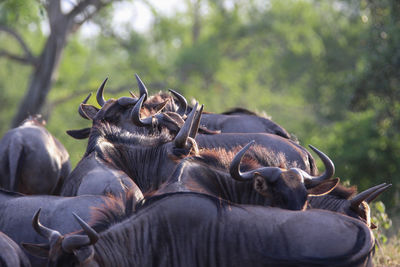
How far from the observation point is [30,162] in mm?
7508

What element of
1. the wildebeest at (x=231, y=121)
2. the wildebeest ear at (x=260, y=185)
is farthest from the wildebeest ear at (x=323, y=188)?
the wildebeest at (x=231, y=121)

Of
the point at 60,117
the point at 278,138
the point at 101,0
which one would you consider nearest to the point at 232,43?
the point at 60,117

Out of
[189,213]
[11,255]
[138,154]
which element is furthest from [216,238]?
[138,154]

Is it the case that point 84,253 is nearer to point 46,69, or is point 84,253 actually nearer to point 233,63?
point 46,69

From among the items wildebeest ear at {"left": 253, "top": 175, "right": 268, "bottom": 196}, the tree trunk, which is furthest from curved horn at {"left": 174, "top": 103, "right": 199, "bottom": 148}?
the tree trunk

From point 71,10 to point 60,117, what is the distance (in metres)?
13.2

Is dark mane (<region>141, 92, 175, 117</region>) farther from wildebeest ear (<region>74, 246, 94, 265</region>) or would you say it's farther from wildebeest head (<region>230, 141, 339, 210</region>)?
wildebeest ear (<region>74, 246, 94, 265</region>)

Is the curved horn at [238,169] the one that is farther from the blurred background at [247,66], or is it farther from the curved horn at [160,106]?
the blurred background at [247,66]

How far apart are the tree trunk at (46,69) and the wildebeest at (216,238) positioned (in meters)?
14.1

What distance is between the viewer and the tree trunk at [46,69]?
1703 centimetres

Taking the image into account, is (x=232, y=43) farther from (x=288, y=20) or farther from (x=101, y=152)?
(x=101, y=152)

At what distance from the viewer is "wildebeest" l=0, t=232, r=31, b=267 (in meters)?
3.58

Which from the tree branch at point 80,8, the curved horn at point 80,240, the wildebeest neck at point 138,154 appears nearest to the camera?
the curved horn at point 80,240

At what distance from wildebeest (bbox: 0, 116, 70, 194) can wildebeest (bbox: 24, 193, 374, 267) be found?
3976 mm
